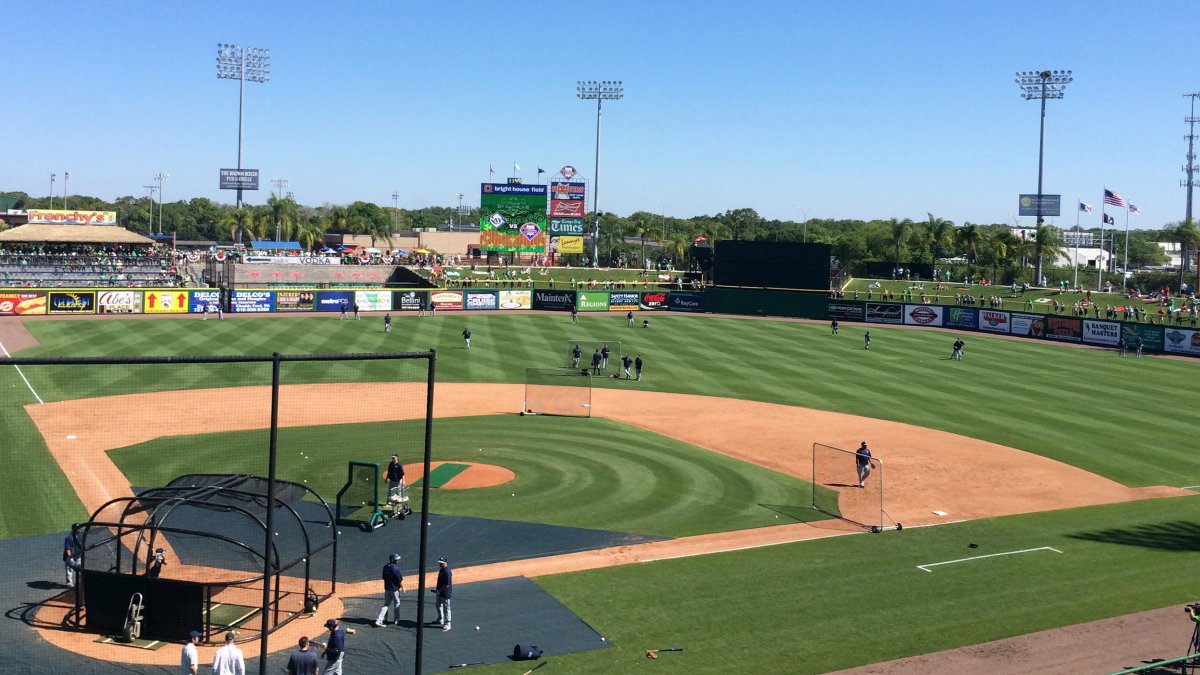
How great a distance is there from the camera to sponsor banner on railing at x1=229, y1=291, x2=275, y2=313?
7362 centimetres

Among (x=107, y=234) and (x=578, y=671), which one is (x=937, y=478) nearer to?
(x=578, y=671)

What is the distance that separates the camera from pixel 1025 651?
17.5 meters

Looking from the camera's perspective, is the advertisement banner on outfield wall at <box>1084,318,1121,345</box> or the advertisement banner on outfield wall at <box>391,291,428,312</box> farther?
the advertisement banner on outfield wall at <box>391,291,428,312</box>

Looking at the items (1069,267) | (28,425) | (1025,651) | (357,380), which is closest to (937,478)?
(1025,651)

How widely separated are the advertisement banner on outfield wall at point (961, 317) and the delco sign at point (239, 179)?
298ft

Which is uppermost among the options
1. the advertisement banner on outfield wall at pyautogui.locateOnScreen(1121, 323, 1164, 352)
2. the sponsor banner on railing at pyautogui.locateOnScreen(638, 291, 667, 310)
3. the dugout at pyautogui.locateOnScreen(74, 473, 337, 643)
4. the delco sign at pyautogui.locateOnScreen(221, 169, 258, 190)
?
the delco sign at pyautogui.locateOnScreen(221, 169, 258, 190)

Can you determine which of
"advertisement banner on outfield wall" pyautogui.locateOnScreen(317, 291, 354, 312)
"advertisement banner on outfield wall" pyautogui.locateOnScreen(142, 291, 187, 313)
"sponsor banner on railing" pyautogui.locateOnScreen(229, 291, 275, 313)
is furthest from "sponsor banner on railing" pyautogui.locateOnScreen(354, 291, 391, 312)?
"advertisement banner on outfield wall" pyautogui.locateOnScreen(142, 291, 187, 313)

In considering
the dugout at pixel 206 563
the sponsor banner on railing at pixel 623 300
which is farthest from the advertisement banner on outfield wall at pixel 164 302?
the dugout at pixel 206 563

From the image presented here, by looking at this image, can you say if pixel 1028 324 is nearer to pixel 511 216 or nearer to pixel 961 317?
pixel 961 317

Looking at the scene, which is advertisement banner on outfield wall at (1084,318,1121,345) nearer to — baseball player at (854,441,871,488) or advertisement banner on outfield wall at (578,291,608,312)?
→ advertisement banner on outfield wall at (578,291,608,312)

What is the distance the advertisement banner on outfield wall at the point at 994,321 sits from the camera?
78.4 metres

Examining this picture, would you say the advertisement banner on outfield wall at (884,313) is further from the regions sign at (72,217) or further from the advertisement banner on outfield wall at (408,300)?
the regions sign at (72,217)

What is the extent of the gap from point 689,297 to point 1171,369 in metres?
42.6

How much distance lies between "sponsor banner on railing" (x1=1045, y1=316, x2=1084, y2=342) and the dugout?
6533cm
